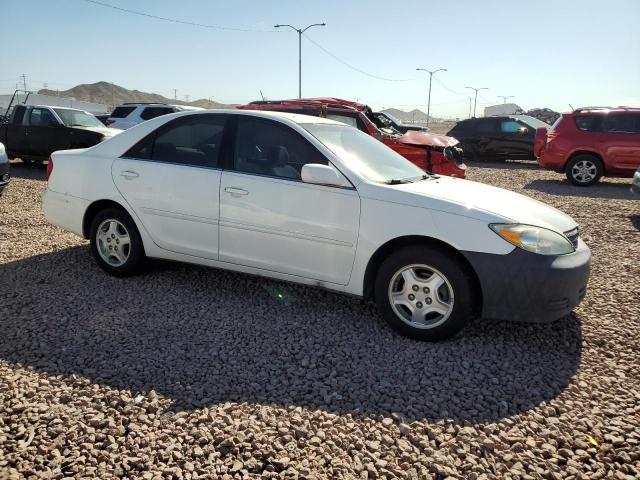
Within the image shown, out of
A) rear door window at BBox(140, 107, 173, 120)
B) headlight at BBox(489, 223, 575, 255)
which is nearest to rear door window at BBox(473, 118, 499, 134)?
rear door window at BBox(140, 107, 173, 120)

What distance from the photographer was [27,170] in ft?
42.1

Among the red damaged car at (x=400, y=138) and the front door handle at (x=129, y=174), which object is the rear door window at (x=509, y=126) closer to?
the red damaged car at (x=400, y=138)

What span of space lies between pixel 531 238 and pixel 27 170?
13101mm

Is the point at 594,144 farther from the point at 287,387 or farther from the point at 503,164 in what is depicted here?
the point at 287,387

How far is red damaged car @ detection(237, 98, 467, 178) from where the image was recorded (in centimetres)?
895

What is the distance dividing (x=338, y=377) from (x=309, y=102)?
947 centimetres

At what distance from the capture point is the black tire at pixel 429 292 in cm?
342

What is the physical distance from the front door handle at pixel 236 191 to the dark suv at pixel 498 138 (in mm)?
14422

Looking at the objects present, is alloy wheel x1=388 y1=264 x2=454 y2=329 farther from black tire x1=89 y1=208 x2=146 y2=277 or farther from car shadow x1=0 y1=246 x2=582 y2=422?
black tire x1=89 y1=208 x2=146 y2=277

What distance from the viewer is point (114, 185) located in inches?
182

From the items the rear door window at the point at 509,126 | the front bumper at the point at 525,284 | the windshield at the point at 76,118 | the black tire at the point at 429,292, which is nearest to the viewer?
the front bumper at the point at 525,284

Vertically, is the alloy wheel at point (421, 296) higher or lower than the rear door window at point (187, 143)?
lower

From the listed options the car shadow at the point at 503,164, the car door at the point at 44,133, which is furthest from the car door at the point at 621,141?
the car door at the point at 44,133

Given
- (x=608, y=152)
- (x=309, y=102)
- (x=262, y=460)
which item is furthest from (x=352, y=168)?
(x=608, y=152)
